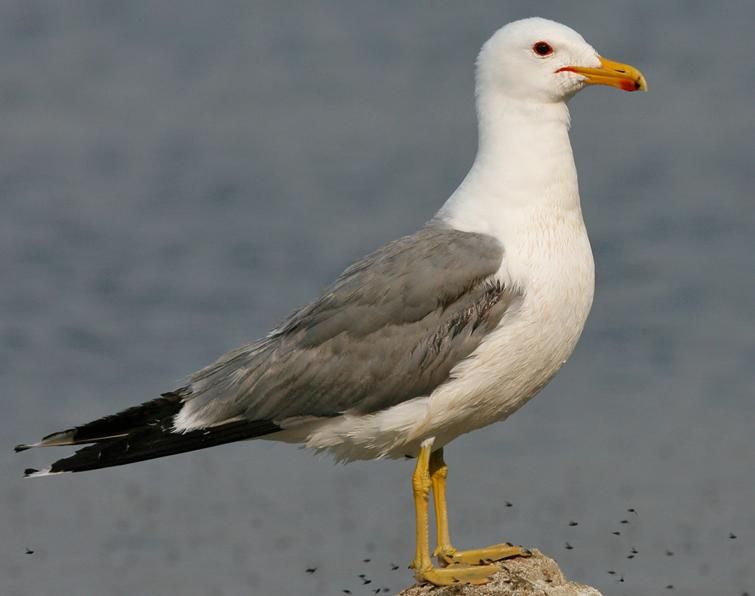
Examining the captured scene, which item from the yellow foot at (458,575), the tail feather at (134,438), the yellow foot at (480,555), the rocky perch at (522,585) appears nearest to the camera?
the rocky perch at (522,585)

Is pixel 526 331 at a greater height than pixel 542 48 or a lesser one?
lesser

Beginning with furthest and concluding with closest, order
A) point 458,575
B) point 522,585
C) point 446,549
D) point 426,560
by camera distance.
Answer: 1. point 446,549
2. point 426,560
3. point 458,575
4. point 522,585

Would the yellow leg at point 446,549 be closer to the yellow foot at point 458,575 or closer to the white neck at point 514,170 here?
the yellow foot at point 458,575

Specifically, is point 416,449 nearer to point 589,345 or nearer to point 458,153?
point 589,345

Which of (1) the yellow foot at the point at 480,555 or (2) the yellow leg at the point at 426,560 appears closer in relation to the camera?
(2) the yellow leg at the point at 426,560

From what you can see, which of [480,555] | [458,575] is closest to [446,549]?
[480,555]

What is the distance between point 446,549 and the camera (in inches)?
323

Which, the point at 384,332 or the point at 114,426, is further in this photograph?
the point at 114,426

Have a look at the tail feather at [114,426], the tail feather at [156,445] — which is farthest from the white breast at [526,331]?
the tail feather at [114,426]

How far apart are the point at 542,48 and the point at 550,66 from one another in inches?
3.8

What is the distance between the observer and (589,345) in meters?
14.8

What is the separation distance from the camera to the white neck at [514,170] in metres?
8.09

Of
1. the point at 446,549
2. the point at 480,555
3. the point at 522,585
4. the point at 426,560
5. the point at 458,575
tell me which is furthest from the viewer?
the point at 446,549

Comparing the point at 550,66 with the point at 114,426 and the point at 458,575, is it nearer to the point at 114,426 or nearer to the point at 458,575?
the point at 458,575
